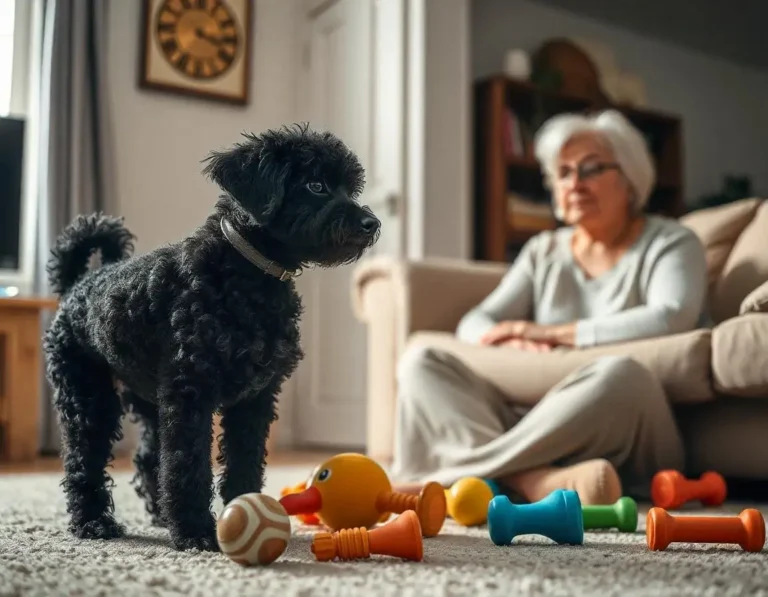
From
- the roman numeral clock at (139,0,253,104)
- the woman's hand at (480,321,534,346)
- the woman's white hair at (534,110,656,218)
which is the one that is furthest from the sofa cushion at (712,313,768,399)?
the roman numeral clock at (139,0,253,104)

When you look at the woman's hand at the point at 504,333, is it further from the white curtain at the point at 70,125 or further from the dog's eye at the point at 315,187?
the white curtain at the point at 70,125

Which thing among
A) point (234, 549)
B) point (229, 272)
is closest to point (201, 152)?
point (229, 272)

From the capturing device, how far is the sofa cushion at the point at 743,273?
211 cm

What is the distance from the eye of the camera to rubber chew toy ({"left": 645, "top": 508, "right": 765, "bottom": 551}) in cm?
117

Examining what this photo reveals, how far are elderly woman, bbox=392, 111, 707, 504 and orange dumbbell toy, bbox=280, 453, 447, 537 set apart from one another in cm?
39

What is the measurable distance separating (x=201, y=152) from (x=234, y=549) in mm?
3174

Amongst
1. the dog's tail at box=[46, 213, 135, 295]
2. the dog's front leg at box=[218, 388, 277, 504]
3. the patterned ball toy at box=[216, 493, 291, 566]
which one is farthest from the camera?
the dog's tail at box=[46, 213, 135, 295]

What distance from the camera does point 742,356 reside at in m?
1.71

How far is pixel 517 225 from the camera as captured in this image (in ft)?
13.0

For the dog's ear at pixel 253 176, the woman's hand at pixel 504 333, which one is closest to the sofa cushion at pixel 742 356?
the woman's hand at pixel 504 333

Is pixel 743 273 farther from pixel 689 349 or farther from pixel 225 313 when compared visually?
pixel 225 313

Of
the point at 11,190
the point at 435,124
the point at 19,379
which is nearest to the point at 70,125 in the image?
the point at 11,190

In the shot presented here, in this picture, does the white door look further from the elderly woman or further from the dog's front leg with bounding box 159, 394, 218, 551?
the dog's front leg with bounding box 159, 394, 218, 551

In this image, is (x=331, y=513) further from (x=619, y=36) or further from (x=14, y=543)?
(x=619, y=36)
